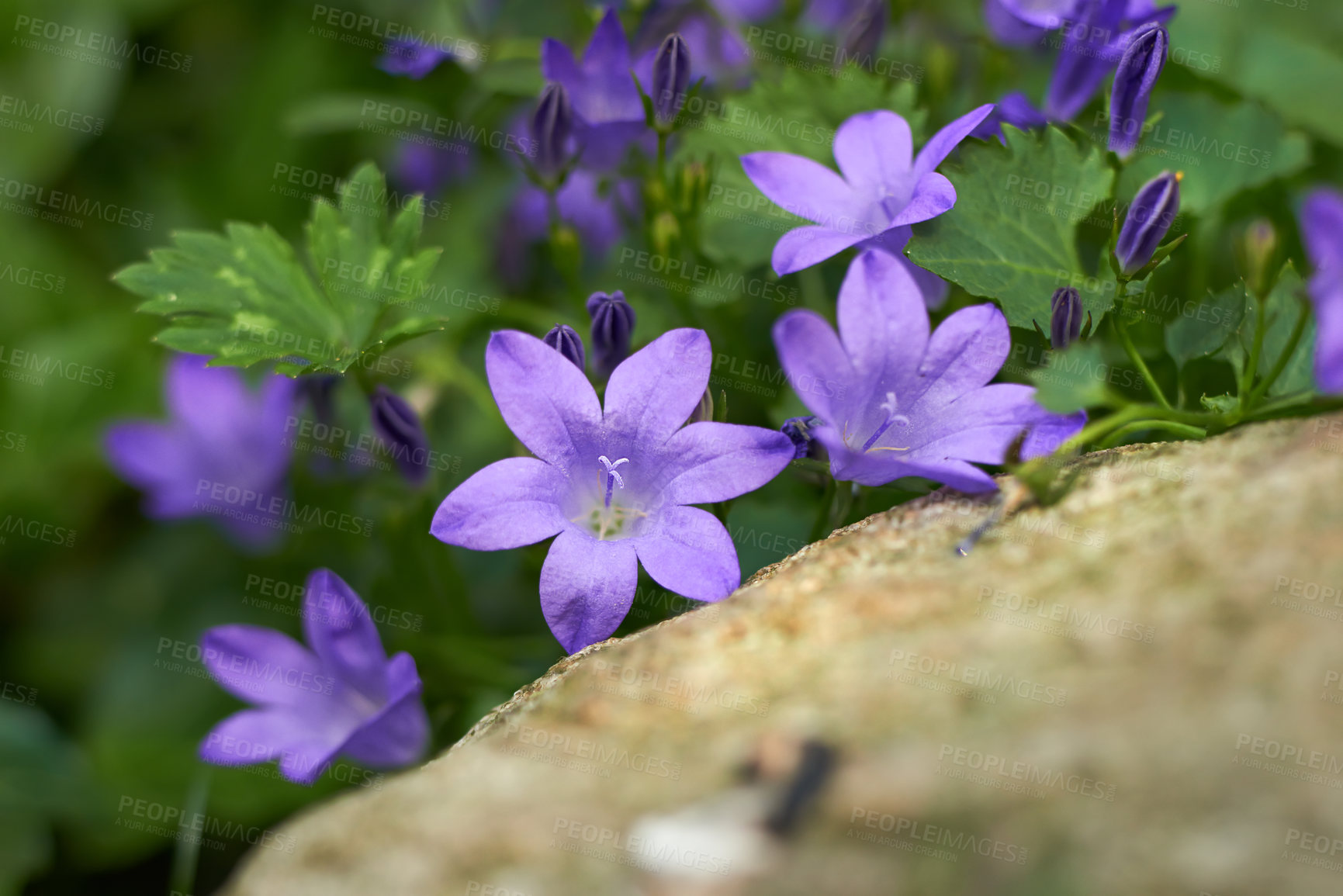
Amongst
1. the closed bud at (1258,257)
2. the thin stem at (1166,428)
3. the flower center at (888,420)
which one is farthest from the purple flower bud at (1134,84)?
the flower center at (888,420)

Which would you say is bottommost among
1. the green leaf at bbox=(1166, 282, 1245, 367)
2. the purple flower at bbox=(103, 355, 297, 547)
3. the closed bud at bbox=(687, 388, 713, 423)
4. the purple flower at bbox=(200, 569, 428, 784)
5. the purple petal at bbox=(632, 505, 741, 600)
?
the purple flower at bbox=(103, 355, 297, 547)

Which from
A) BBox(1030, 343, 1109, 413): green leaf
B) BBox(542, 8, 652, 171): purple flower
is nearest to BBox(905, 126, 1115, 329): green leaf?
BBox(1030, 343, 1109, 413): green leaf

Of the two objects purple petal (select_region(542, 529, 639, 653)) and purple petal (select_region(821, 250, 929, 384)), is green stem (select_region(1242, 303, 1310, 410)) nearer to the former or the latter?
purple petal (select_region(821, 250, 929, 384))

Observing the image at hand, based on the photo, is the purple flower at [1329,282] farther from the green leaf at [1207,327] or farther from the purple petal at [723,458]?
the purple petal at [723,458]

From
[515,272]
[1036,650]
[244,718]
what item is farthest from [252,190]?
[1036,650]

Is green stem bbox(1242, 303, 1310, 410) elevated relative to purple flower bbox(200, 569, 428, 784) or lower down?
elevated

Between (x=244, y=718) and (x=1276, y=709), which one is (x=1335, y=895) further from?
(x=244, y=718)
